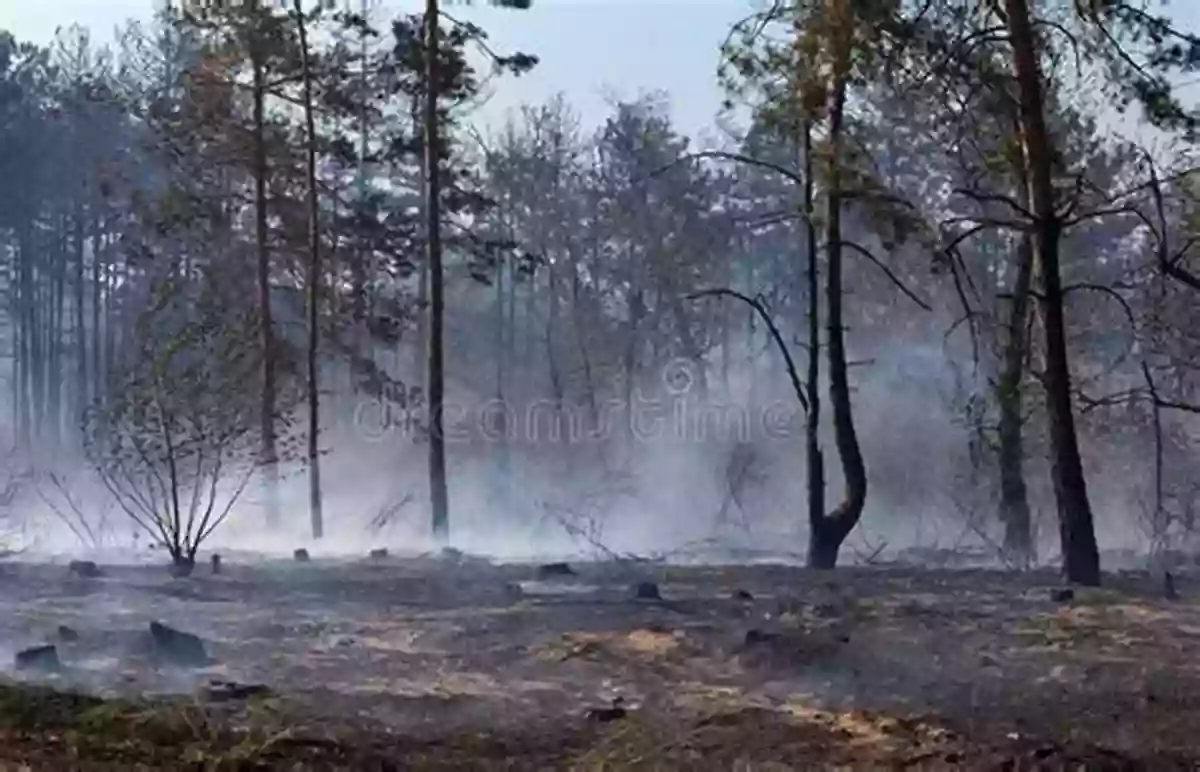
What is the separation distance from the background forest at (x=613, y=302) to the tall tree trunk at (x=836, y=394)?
0.16 ft

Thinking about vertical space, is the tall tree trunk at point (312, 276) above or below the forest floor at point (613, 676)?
above

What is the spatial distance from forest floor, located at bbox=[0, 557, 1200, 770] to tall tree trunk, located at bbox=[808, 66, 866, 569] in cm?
209

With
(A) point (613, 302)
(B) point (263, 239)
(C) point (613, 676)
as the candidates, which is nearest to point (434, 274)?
(B) point (263, 239)

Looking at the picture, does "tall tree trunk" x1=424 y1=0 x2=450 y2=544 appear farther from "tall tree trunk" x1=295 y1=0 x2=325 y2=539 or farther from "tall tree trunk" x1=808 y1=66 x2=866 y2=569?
"tall tree trunk" x1=808 y1=66 x2=866 y2=569

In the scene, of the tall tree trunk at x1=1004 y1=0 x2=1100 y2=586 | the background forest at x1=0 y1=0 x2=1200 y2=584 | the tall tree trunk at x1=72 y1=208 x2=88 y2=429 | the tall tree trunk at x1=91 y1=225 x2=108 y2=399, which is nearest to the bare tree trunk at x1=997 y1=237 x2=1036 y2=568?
the background forest at x1=0 y1=0 x2=1200 y2=584

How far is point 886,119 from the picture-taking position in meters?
18.5

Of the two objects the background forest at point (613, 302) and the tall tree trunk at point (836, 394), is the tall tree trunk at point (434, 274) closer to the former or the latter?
the background forest at point (613, 302)

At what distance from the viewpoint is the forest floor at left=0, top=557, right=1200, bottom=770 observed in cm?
691

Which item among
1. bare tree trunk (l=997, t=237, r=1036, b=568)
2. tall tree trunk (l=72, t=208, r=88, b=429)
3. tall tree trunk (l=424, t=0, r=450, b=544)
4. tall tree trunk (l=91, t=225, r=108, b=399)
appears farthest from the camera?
tall tree trunk (l=72, t=208, r=88, b=429)

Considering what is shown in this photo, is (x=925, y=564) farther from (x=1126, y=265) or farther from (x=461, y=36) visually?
(x=461, y=36)

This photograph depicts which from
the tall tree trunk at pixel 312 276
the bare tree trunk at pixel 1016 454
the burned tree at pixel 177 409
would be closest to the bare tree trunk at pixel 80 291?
the tall tree trunk at pixel 312 276

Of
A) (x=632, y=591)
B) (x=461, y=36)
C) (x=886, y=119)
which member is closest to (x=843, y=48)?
(x=886, y=119)

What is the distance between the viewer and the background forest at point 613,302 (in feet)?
50.1

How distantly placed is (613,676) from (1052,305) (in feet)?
21.4
